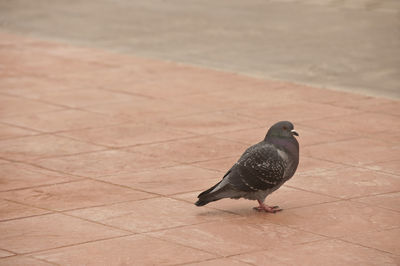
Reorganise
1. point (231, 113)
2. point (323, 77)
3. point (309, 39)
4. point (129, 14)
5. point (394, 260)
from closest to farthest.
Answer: point (394, 260)
point (231, 113)
point (323, 77)
point (309, 39)
point (129, 14)

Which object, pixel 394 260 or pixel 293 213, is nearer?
pixel 394 260

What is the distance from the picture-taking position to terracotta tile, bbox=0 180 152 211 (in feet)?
32.2

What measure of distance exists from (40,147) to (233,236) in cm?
395

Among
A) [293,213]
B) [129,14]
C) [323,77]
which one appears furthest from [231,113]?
[129,14]

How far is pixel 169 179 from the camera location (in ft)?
35.1

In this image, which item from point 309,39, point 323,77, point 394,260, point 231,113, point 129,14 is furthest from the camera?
point 129,14

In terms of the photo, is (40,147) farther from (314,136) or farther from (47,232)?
(314,136)

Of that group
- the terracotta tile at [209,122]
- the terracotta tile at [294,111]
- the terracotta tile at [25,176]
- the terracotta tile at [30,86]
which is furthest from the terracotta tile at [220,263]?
the terracotta tile at [30,86]

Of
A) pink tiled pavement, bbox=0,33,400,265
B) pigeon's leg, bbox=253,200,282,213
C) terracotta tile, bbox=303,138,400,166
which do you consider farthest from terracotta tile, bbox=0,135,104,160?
pigeon's leg, bbox=253,200,282,213

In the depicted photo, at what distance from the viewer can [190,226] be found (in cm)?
915

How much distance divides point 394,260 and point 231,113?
580 centimetres

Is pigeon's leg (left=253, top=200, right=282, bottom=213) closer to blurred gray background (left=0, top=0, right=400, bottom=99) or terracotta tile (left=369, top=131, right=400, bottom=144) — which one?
terracotta tile (left=369, top=131, right=400, bottom=144)

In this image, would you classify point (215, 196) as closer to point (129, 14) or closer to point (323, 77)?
point (323, 77)

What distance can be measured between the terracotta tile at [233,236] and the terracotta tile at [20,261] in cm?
117
